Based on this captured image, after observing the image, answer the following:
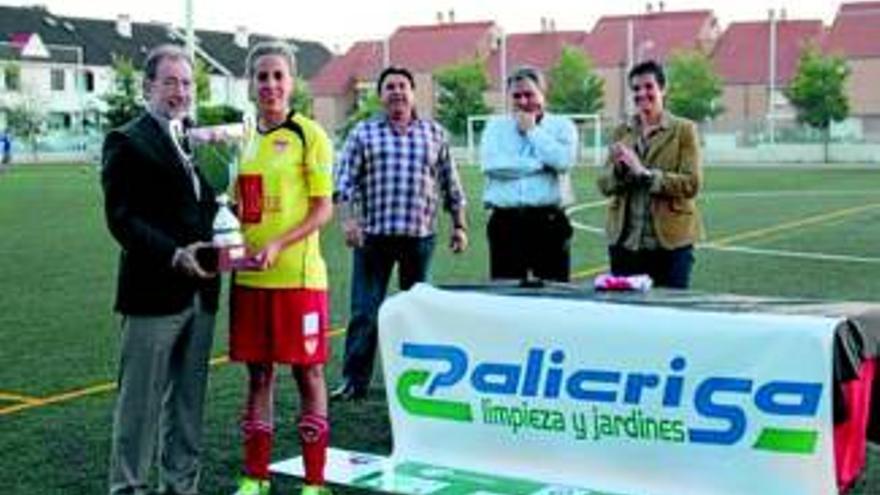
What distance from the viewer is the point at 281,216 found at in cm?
499

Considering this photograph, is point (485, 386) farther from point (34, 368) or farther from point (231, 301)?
point (34, 368)

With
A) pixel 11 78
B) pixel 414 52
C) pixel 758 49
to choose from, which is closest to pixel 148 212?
pixel 11 78

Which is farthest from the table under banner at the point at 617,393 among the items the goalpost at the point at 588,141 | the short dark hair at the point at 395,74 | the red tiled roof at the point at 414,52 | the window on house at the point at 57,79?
the red tiled roof at the point at 414,52

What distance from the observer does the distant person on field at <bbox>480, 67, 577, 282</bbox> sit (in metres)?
6.90

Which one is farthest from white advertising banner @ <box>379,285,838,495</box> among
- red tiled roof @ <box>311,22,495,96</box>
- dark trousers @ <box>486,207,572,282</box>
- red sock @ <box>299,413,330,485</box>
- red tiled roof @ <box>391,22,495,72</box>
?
red tiled roof @ <box>391,22,495,72</box>

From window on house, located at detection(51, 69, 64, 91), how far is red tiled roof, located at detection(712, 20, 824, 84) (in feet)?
127

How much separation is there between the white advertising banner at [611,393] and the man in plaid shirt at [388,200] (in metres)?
1.15

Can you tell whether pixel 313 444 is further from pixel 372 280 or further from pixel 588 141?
pixel 588 141

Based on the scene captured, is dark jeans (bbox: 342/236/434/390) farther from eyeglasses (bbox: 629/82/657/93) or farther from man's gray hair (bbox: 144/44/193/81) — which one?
man's gray hair (bbox: 144/44/193/81)

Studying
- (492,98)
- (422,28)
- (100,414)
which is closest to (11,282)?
(100,414)

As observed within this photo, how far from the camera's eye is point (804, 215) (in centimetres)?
2131

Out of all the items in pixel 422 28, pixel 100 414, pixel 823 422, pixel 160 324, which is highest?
pixel 422 28

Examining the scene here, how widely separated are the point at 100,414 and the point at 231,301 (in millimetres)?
2114

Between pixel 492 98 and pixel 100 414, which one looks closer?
pixel 100 414
